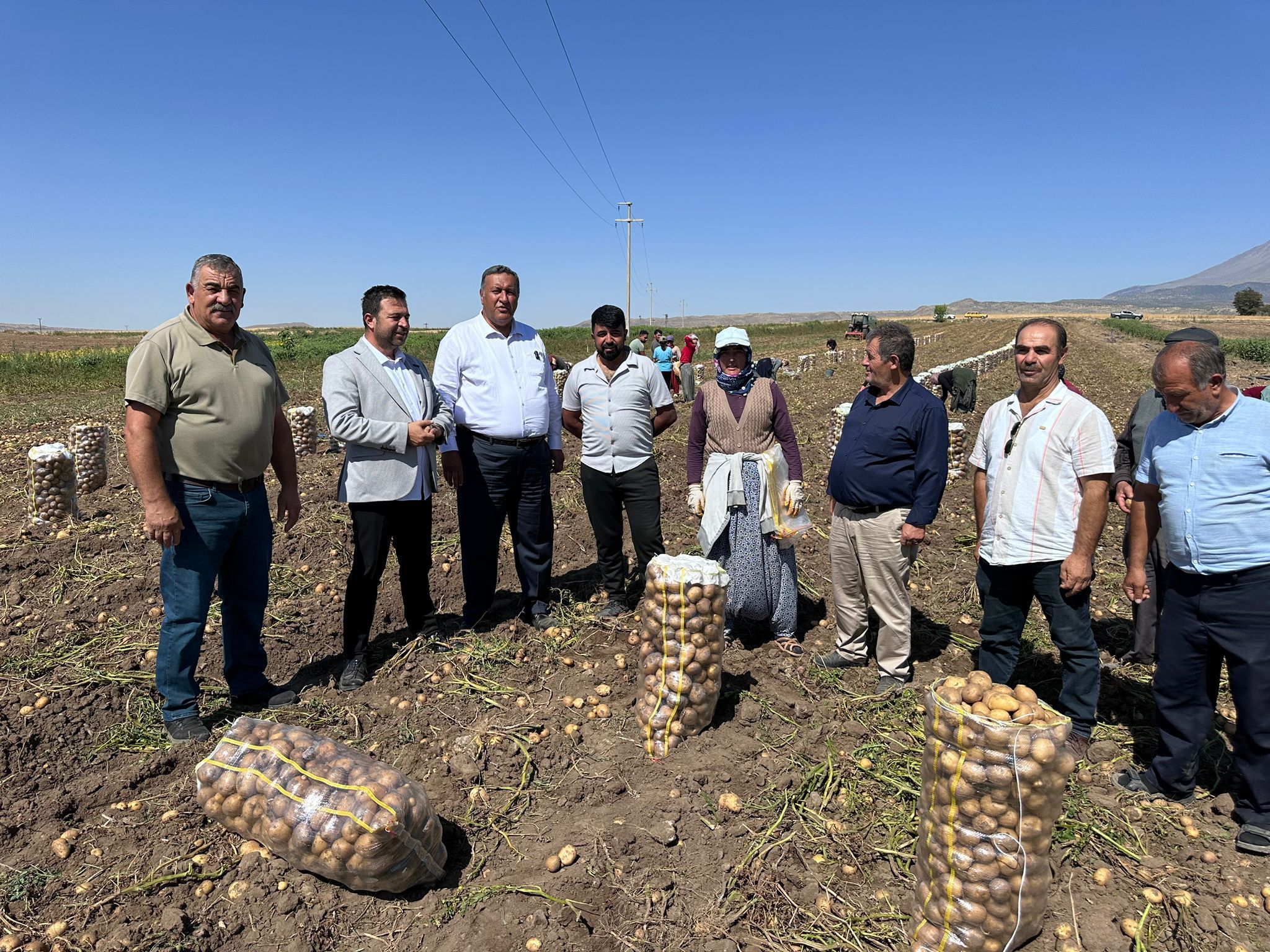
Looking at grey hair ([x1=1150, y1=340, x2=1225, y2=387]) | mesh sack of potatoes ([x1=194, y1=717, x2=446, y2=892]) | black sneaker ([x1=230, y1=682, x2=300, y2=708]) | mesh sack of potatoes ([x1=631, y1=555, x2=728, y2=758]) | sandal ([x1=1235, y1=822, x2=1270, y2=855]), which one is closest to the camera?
mesh sack of potatoes ([x1=194, y1=717, x2=446, y2=892])

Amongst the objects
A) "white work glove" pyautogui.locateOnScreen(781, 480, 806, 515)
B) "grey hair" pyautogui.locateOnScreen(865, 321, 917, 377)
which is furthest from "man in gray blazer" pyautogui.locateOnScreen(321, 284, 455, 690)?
"grey hair" pyautogui.locateOnScreen(865, 321, 917, 377)

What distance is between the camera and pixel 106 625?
16.2 ft

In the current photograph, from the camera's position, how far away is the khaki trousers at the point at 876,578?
3912 mm

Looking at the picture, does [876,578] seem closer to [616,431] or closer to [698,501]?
[698,501]

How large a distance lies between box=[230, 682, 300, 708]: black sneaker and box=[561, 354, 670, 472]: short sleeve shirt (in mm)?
2253

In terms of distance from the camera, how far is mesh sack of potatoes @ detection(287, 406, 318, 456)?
10.0 m

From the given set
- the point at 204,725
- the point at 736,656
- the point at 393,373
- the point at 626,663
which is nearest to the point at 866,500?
the point at 736,656

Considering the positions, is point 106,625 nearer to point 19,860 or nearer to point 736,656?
point 19,860

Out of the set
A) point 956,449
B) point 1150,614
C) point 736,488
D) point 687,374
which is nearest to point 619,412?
point 736,488

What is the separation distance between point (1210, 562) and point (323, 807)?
11.7ft

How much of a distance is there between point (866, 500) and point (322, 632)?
12.2ft

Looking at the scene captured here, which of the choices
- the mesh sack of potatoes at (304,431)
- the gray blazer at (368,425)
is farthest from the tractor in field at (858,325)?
the gray blazer at (368,425)

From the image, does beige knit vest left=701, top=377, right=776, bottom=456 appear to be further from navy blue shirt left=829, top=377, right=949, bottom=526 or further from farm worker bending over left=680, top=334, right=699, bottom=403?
farm worker bending over left=680, top=334, right=699, bottom=403

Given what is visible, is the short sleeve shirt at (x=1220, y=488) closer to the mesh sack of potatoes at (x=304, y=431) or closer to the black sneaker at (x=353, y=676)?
the black sneaker at (x=353, y=676)
